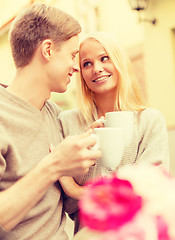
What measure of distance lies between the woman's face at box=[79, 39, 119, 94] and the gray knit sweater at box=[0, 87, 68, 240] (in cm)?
25

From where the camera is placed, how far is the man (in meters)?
0.98

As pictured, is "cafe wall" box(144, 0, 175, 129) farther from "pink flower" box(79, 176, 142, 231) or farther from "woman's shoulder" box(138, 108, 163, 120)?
"pink flower" box(79, 176, 142, 231)

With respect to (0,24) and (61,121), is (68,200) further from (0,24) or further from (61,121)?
(0,24)

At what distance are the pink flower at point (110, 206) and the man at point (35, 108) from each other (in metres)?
0.40

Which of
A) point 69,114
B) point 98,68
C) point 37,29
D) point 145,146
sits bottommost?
point 145,146

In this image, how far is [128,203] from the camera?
0.42 meters

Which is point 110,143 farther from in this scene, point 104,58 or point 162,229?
point 104,58

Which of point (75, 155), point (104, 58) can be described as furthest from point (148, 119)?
point (75, 155)

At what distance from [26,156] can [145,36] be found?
→ 416 centimetres

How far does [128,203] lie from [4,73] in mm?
3534

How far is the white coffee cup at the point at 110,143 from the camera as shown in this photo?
2.38 ft

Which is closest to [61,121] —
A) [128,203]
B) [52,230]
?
[52,230]

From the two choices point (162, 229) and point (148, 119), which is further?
point (148, 119)

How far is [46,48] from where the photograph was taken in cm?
111
